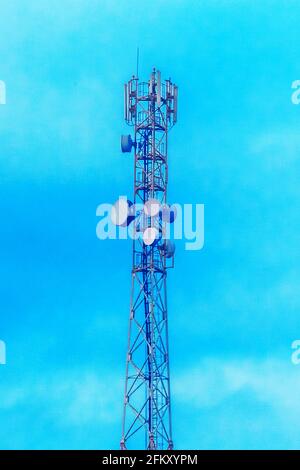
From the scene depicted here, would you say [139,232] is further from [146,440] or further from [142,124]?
[146,440]

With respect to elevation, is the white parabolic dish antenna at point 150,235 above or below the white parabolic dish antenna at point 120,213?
below

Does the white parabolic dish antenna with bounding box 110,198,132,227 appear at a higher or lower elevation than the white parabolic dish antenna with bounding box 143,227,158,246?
higher

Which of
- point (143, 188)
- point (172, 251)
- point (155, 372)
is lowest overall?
point (155, 372)

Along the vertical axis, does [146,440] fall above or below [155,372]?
below

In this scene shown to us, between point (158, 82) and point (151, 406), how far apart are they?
60.6 ft

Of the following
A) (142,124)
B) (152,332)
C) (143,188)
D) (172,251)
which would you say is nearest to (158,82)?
(142,124)
